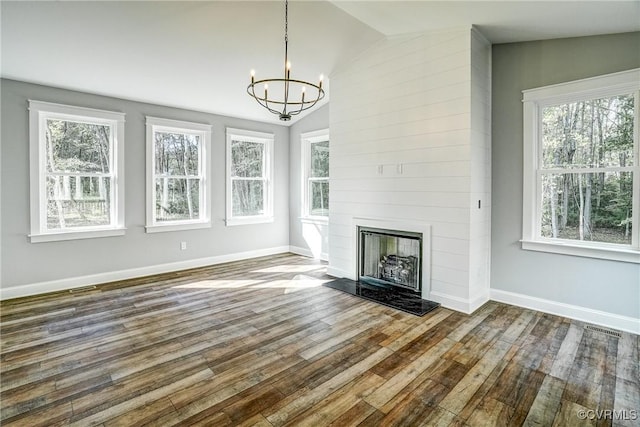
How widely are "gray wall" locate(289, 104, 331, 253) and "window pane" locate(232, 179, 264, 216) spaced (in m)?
0.67

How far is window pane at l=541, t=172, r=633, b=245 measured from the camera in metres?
3.10

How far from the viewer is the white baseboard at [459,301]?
3.52 m

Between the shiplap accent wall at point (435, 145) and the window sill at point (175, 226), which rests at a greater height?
the shiplap accent wall at point (435, 145)

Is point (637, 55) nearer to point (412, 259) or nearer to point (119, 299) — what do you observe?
point (412, 259)

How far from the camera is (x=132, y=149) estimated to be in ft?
15.8

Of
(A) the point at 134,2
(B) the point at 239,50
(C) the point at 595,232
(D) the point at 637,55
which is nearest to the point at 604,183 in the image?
(C) the point at 595,232

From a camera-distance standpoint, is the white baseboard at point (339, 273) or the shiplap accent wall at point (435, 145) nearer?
the shiplap accent wall at point (435, 145)

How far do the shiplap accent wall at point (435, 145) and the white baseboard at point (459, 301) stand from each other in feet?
0.04

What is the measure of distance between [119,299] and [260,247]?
281cm

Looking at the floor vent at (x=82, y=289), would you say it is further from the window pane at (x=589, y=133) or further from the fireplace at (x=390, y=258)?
the window pane at (x=589, y=133)

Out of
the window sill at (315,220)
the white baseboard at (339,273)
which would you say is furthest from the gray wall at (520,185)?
the window sill at (315,220)

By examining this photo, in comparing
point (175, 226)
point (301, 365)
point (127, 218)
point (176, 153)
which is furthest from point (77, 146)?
point (301, 365)

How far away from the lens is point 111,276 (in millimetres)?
4695

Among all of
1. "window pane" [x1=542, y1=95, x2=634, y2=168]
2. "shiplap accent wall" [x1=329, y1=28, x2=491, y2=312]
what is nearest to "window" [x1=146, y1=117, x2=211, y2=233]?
"shiplap accent wall" [x1=329, y1=28, x2=491, y2=312]
